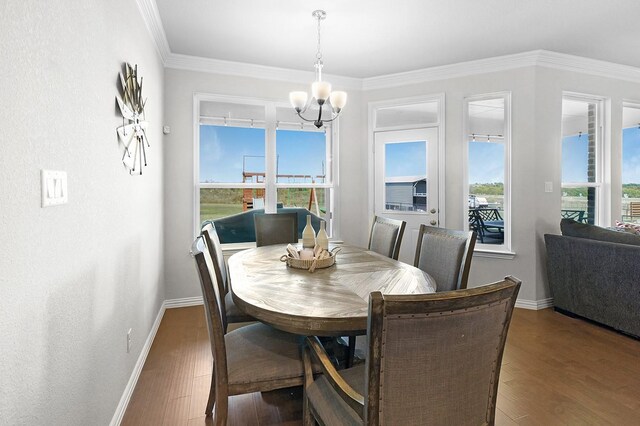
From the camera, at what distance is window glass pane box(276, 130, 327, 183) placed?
4.12 metres

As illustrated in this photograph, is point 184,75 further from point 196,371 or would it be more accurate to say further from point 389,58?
point 196,371

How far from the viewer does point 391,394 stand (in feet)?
3.08

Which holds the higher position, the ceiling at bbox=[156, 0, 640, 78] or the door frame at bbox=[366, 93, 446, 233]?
the ceiling at bbox=[156, 0, 640, 78]

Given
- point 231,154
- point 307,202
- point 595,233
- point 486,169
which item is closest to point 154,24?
point 231,154

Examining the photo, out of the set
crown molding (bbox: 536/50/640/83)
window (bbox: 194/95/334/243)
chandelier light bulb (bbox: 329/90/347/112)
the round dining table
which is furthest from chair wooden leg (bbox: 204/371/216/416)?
crown molding (bbox: 536/50/640/83)

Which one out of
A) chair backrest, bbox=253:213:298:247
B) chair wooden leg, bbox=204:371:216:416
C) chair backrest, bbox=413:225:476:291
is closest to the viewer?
chair wooden leg, bbox=204:371:216:416

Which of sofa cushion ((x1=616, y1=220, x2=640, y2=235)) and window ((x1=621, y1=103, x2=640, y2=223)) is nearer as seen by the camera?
sofa cushion ((x1=616, y1=220, x2=640, y2=235))

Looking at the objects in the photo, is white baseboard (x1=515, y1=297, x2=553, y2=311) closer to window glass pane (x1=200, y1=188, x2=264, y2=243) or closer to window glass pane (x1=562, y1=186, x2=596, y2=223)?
window glass pane (x1=562, y1=186, x2=596, y2=223)

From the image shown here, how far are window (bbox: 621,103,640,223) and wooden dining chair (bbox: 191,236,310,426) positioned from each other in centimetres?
479

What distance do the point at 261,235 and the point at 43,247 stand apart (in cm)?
230

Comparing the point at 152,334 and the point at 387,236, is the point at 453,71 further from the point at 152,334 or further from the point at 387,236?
the point at 152,334

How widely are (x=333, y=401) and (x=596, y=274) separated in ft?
9.94

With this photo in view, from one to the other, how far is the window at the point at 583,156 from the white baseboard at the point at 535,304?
3.51ft

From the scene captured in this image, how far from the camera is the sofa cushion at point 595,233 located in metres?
2.89
